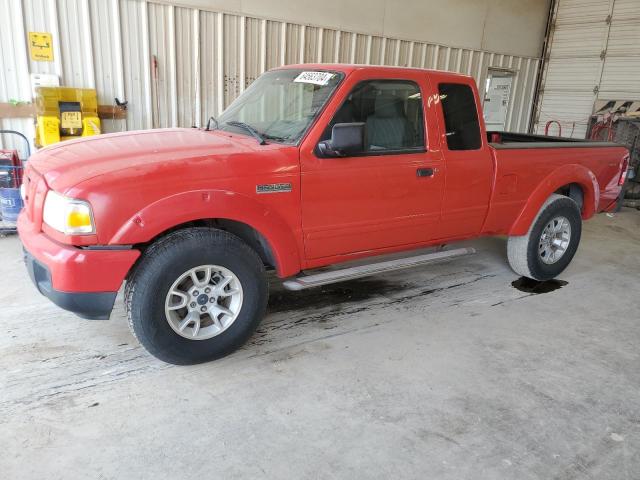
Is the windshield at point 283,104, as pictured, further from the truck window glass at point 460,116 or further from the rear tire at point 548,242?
the rear tire at point 548,242

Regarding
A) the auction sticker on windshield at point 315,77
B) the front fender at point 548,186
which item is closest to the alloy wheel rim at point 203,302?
the auction sticker on windshield at point 315,77

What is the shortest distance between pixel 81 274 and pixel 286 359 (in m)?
1.37

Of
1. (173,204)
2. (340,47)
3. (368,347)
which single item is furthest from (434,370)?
(340,47)

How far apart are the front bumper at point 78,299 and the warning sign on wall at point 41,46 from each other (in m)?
4.46

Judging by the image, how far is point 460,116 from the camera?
4.00 m

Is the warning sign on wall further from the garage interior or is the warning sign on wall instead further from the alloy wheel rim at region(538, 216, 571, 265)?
the alloy wheel rim at region(538, 216, 571, 265)

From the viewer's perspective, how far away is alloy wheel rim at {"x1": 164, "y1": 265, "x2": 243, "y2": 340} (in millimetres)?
2949

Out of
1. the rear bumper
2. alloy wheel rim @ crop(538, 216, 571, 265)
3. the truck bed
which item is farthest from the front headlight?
alloy wheel rim @ crop(538, 216, 571, 265)

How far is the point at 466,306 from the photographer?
13.9 ft

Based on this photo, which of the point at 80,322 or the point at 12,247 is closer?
the point at 80,322

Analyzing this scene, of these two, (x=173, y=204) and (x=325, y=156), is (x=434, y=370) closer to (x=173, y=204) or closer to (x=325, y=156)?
(x=325, y=156)

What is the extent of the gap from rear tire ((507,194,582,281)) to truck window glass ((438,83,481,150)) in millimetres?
1155

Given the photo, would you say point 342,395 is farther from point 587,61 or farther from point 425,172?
point 587,61

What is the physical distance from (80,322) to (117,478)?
1.72 metres
